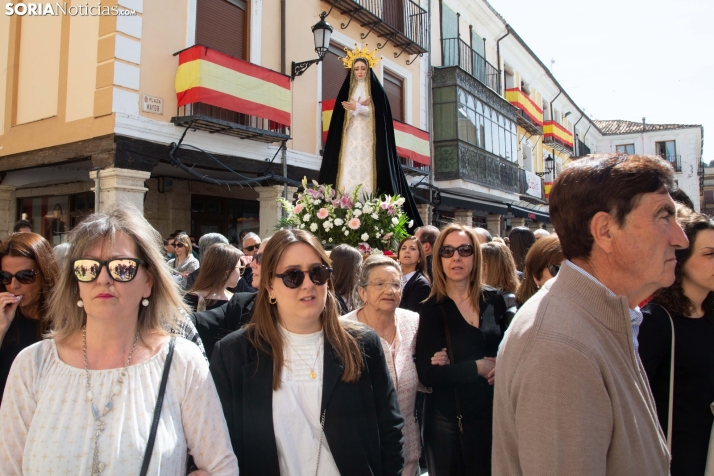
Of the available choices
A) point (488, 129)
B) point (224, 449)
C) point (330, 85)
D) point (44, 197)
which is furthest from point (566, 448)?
point (488, 129)

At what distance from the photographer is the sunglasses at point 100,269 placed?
1671 millimetres

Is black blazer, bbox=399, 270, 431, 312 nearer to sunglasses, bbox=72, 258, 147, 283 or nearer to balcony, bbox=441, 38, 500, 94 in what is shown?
sunglasses, bbox=72, 258, 147, 283

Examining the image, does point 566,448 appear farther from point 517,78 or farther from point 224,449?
point 517,78

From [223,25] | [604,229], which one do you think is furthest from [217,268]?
[223,25]

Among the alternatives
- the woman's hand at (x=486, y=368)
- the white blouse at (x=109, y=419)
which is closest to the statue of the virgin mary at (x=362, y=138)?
the woman's hand at (x=486, y=368)

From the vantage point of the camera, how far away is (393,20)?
41.8ft

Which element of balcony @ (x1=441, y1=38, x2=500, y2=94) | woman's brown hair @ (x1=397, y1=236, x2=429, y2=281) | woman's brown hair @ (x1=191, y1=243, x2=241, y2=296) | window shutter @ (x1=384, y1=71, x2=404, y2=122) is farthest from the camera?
balcony @ (x1=441, y1=38, x2=500, y2=94)

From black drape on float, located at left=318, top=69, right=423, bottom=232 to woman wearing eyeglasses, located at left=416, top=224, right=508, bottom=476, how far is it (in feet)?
5.34

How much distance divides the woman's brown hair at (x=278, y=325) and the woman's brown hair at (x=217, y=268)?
1.34 metres

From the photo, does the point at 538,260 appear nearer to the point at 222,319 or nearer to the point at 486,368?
the point at 486,368

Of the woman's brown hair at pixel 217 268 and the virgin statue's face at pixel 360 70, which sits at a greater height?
the virgin statue's face at pixel 360 70

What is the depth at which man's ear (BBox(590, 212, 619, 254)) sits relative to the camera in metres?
1.33

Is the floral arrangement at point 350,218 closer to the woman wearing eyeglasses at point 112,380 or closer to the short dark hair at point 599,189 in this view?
the woman wearing eyeglasses at point 112,380

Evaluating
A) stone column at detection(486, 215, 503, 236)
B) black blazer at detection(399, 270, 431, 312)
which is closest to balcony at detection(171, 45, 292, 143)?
black blazer at detection(399, 270, 431, 312)
